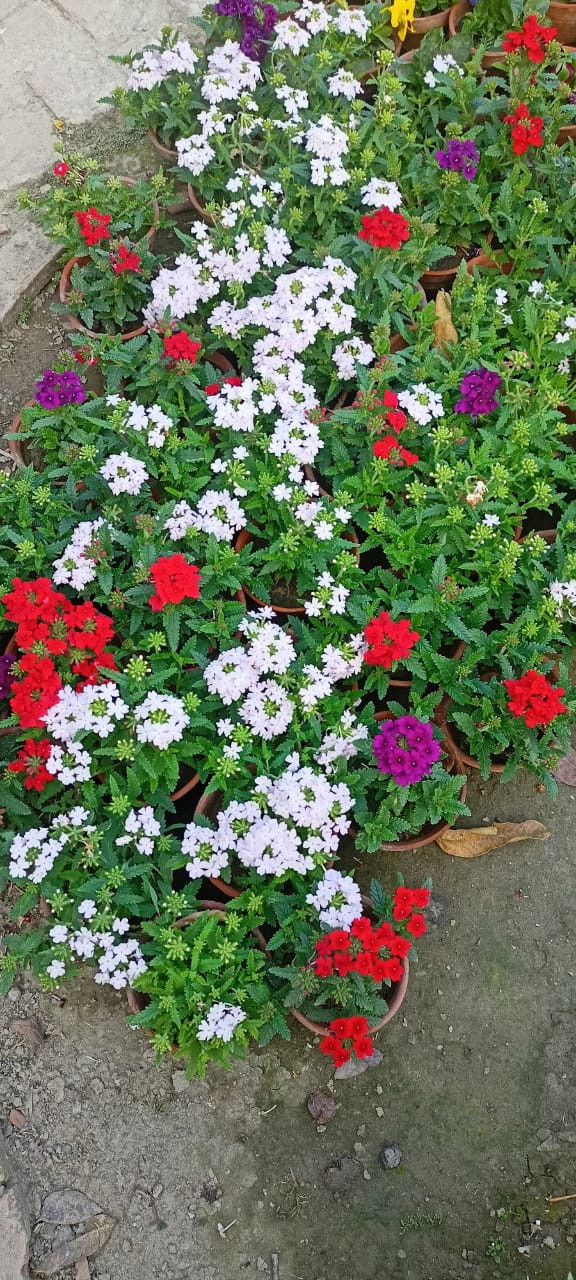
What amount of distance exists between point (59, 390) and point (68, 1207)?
3303 millimetres

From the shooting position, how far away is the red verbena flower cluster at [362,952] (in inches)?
115

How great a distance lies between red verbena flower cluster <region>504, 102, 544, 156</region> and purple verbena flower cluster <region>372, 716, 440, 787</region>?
328 centimetres

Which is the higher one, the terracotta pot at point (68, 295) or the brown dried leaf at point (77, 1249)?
the terracotta pot at point (68, 295)

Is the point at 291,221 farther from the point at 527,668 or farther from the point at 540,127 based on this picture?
the point at 527,668

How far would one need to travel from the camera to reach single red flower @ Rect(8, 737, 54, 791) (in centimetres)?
331

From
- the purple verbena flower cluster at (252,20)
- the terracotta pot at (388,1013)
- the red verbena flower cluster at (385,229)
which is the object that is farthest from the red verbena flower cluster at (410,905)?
the purple verbena flower cluster at (252,20)

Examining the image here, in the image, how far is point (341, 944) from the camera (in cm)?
294

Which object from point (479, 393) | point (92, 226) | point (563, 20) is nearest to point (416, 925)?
point (479, 393)

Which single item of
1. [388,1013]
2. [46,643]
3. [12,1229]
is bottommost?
[388,1013]

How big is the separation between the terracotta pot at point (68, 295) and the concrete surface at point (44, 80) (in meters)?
0.29

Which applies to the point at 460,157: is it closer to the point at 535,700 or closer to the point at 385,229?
the point at 385,229

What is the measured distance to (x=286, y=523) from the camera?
3.79 meters

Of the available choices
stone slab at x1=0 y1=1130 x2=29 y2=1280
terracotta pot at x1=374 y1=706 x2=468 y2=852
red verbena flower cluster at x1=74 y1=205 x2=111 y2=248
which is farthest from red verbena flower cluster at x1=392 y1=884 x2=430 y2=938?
red verbena flower cluster at x1=74 y1=205 x2=111 y2=248

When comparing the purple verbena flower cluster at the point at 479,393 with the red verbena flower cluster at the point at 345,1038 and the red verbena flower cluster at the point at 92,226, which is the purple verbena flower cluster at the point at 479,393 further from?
the red verbena flower cluster at the point at 345,1038
